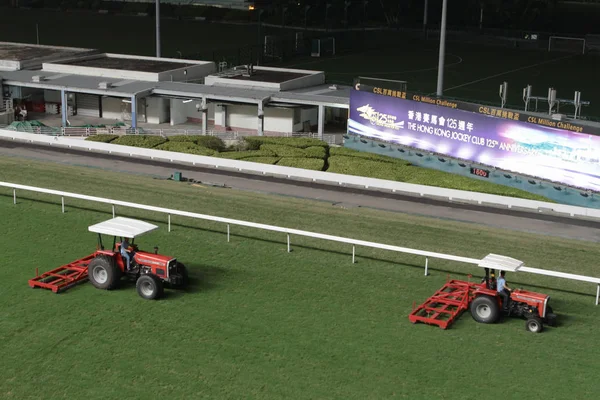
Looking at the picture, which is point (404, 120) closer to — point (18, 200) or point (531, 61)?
point (18, 200)

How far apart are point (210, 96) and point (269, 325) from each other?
28406 millimetres

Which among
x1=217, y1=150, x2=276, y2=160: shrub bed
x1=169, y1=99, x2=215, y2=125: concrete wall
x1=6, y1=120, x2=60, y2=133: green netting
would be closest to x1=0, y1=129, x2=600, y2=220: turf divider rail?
x1=217, y1=150, x2=276, y2=160: shrub bed

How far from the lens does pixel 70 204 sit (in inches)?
1266

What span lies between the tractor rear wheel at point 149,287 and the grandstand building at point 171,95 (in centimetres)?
2435

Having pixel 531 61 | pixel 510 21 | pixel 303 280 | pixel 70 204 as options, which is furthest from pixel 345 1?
pixel 303 280

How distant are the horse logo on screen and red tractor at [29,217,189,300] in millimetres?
19641

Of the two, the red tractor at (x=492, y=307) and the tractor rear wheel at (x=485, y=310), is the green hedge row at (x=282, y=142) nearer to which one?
the red tractor at (x=492, y=307)

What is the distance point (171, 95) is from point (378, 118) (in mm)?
13651

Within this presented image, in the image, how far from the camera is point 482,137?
→ 123ft

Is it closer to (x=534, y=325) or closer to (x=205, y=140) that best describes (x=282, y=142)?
(x=205, y=140)

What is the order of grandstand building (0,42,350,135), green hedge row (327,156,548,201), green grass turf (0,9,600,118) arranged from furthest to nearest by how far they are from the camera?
green grass turf (0,9,600,118)
grandstand building (0,42,350,135)
green hedge row (327,156,548,201)

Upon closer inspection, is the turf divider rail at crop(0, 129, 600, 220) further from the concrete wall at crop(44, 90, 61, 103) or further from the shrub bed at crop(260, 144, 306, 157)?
the concrete wall at crop(44, 90, 61, 103)

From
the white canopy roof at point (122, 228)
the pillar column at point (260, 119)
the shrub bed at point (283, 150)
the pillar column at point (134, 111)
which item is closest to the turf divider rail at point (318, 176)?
the shrub bed at point (283, 150)

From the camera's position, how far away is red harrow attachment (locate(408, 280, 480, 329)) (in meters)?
22.0
